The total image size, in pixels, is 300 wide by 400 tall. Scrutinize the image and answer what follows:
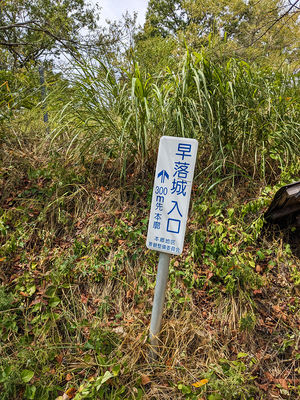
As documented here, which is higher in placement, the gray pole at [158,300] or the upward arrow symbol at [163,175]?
the upward arrow symbol at [163,175]

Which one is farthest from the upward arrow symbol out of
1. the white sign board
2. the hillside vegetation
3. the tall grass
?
the tall grass

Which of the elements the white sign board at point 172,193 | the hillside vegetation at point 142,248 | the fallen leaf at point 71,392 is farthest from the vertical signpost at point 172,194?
the fallen leaf at point 71,392

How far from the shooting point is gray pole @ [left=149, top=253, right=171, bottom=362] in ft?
5.40

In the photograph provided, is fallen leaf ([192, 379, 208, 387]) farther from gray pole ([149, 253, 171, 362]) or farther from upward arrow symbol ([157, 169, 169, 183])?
upward arrow symbol ([157, 169, 169, 183])

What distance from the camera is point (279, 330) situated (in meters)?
2.13

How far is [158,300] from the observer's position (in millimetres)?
1737

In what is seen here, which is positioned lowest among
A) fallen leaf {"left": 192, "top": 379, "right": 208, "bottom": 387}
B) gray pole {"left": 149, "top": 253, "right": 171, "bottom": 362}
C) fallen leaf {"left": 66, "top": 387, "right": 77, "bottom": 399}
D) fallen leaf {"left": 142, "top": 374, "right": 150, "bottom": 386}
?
fallen leaf {"left": 66, "top": 387, "right": 77, "bottom": 399}

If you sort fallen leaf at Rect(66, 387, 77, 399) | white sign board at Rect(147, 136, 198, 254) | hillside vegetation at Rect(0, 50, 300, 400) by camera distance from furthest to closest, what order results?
1. hillside vegetation at Rect(0, 50, 300, 400)
2. fallen leaf at Rect(66, 387, 77, 399)
3. white sign board at Rect(147, 136, 198, 254)

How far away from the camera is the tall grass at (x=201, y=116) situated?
271 cm

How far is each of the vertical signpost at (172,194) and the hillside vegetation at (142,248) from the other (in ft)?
2.83

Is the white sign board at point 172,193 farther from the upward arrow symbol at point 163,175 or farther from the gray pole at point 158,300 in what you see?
the gray pole at point 158,300

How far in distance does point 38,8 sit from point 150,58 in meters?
5.38

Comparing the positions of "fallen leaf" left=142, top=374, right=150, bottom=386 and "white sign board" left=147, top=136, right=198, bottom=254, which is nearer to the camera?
"white sign board" left=147, top=136, right=198, bottom=254

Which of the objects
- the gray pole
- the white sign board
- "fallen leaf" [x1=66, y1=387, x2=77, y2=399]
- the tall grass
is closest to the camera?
the white sign board
